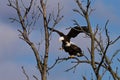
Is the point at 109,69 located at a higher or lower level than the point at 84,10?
lower

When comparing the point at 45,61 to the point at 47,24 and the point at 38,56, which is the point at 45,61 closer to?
the point at 38,56

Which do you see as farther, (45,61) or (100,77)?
(45,61)

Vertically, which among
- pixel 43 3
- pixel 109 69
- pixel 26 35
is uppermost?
pixel 43 3

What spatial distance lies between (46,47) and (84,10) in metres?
5.57

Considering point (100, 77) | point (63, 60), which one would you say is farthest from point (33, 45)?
point (100, 77)

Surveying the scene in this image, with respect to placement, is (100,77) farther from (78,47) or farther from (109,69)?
(78,47)

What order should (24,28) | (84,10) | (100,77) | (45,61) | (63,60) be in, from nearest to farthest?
(100,77) → (84,10) → (63,60) → (45,61) → (24,28)

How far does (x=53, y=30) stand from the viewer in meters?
14.7

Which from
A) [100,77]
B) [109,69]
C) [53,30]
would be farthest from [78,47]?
[100,77]

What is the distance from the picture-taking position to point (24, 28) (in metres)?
14.9

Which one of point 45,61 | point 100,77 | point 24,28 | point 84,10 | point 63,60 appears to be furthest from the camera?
→ point 24,28

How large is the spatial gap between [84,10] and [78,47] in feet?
22.6

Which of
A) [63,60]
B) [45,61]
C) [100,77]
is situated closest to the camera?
[100,77]

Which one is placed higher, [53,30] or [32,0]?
[32,0]
